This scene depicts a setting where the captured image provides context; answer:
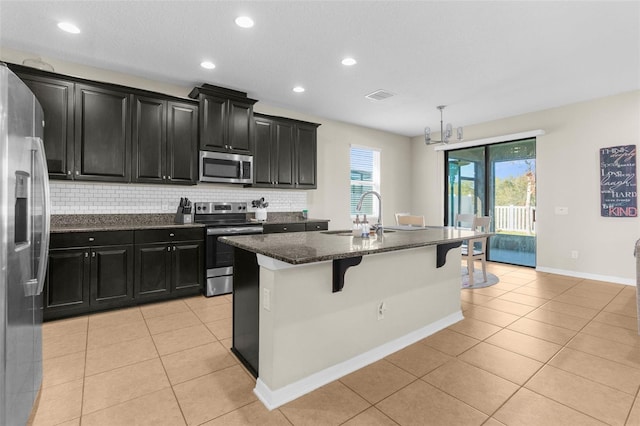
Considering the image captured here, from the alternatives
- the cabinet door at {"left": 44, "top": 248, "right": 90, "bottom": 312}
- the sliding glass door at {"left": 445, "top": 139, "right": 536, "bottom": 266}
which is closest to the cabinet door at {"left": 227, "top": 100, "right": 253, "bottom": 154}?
the cabinet door at {"left": 44, "top": 248, "right": 90, "bottom": 312}

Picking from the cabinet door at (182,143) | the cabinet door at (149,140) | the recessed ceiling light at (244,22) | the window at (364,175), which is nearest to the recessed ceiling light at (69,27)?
the cabinet door at (149,140)

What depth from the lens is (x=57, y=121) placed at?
125 inches

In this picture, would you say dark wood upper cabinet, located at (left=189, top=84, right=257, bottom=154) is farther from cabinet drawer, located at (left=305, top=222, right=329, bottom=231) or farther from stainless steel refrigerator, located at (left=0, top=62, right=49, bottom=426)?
stainless steel refrigerator, located at (left=0, top=62, right=49, bottom=426)

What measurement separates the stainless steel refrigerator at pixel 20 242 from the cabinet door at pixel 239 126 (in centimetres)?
249

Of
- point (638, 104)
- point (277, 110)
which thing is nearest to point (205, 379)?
point (277, 110)

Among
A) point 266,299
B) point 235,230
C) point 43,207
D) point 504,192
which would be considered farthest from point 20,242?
point 504,192

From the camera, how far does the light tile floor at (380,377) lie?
1709 mm

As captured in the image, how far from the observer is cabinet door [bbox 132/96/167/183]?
3.62 meters

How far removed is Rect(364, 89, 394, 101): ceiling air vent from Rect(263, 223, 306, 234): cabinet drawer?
216 centimetres

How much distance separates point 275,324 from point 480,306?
274 centimetres

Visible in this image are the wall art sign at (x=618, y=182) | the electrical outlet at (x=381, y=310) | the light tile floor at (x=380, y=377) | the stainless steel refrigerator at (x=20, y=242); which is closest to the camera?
the stainless steel refrigerator at (x=20, y=242)

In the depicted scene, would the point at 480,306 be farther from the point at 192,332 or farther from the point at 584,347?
the point at 192,332

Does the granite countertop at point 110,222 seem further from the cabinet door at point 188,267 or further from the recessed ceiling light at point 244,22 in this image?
the recessed ceiling light at point 244,22

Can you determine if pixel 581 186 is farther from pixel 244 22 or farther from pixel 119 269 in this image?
pixel 119 269
